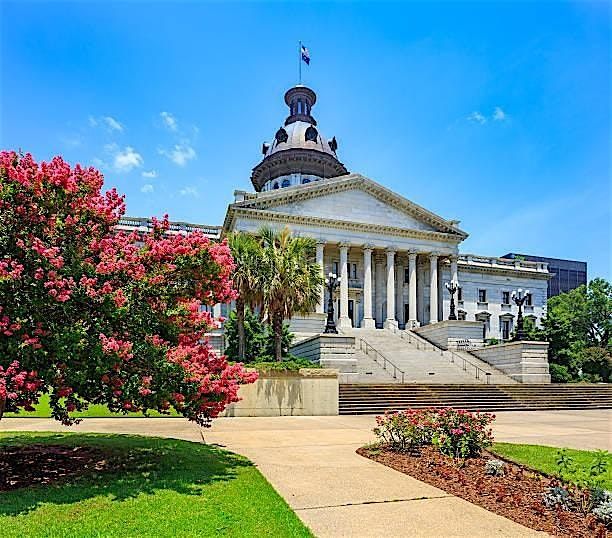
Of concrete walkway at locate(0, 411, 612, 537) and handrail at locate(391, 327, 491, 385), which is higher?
handrail at locate(391, 327, 491, 385)

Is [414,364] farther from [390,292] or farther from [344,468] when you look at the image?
[344,468]

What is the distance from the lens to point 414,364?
36500mm

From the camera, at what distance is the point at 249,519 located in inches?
259

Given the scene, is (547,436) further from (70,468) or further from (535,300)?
(535,300)

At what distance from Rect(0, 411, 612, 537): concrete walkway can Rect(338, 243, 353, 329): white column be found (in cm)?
2747

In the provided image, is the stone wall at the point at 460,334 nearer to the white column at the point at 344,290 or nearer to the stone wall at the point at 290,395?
the white column at the point at 344,290

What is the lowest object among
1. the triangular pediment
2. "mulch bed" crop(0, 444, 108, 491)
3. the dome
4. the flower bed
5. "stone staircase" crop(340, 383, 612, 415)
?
"stone staircase" crop(340, 383, 612, 415)

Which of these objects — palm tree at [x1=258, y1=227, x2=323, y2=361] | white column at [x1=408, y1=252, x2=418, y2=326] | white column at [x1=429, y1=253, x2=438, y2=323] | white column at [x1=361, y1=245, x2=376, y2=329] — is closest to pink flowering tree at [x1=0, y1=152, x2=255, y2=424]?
palm tree at [x1=258, y1=227, x2=323, y2=361]

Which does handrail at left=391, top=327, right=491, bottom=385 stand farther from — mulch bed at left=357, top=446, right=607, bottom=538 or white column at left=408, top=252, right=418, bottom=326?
mulch bed at left=357, top=446, right=607, bottom=538

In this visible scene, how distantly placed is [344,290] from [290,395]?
28.5m

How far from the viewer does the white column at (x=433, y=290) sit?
2085 inches

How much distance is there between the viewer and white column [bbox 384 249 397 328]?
5140cm

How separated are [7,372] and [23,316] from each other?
2.91 feet

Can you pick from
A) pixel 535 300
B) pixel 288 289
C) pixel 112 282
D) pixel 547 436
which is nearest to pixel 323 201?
pixel 288 289
